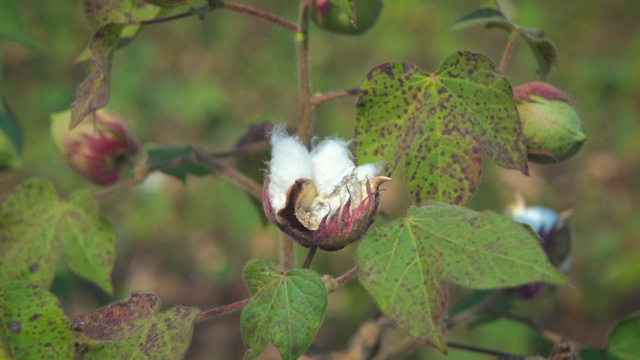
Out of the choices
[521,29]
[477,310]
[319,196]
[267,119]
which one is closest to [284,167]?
[319,196]

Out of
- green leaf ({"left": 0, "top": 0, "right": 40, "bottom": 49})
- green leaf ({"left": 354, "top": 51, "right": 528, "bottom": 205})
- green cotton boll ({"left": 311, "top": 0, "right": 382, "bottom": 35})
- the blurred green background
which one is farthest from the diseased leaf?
the blurred green background

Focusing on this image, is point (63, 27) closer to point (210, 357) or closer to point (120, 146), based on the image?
point (210, 357)

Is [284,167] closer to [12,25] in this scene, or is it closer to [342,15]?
[342,15]

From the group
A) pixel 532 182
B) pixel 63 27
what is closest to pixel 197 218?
pixel 63 27

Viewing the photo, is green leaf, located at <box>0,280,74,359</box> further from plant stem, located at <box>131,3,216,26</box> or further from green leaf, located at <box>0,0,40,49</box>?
green leaf, located at <box>0,0,40,49</box>

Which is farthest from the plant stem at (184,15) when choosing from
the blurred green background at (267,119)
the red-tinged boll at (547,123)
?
the blurred green background at (267,119)
